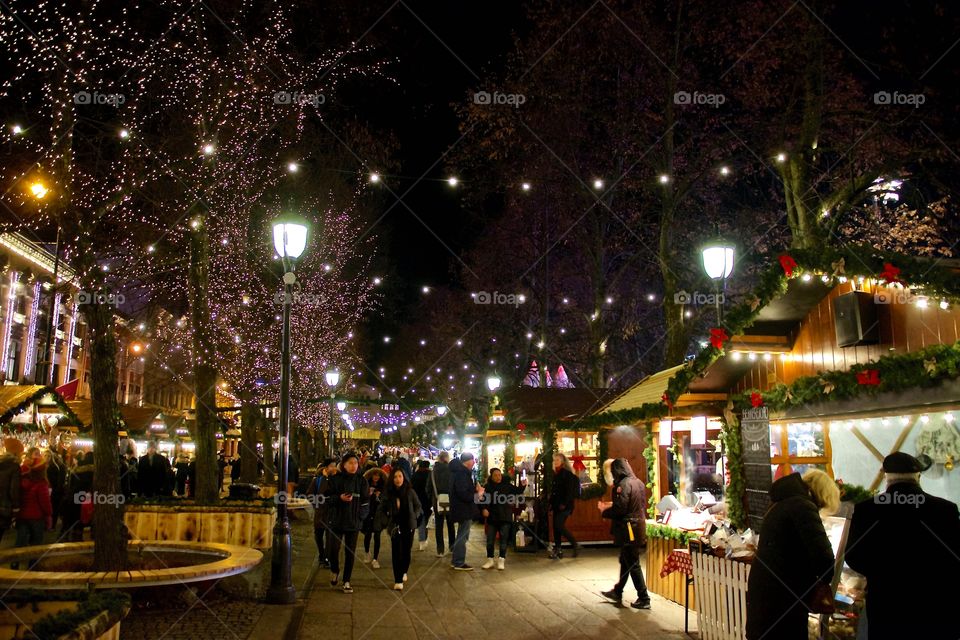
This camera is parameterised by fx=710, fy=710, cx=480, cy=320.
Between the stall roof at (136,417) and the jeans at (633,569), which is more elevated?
the stall roof at (136,417)

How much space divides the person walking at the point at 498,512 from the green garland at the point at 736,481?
15.7 feet

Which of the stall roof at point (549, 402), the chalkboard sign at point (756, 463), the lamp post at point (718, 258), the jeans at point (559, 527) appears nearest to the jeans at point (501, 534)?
the jeans at point (559, 527)

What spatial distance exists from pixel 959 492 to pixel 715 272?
165 inches

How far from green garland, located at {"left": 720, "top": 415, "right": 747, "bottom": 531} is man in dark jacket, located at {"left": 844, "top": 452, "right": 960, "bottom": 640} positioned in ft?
15.9

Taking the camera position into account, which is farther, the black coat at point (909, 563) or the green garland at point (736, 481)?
the green garland at point (736, 481)

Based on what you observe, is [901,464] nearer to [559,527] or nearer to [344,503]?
[344,503]

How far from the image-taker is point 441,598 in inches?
387

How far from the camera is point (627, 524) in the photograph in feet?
31.0

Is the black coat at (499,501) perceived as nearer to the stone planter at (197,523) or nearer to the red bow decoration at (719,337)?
the stone planter at (197,523)

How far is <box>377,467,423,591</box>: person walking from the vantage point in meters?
10.5

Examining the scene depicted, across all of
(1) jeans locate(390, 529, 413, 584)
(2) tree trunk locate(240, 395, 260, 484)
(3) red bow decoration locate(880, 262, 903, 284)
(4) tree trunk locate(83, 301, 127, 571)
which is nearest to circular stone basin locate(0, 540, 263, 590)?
(4) tree trunk locate(83, 301, 127, 571)

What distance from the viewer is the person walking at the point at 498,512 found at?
12.6 meters

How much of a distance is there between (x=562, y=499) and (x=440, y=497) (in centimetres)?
246

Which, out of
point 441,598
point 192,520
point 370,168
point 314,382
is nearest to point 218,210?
point 370,168
